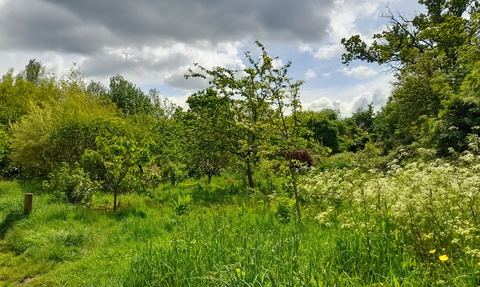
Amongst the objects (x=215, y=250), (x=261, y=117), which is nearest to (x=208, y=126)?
(x=261, y=117)

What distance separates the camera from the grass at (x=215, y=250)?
2570mm

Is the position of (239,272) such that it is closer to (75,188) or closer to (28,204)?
(28,204)

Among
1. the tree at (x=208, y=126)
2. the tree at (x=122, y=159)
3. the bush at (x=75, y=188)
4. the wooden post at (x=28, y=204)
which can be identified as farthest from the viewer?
the tree at (x=208, y=126)

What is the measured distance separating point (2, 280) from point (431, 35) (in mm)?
18658

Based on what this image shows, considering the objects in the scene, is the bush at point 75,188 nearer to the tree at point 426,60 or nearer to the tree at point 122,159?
the tree at point 122,159

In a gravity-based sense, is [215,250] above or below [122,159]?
below

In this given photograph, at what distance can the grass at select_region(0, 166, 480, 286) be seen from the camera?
2570 millimetres

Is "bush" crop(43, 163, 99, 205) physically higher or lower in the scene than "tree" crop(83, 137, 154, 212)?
lower

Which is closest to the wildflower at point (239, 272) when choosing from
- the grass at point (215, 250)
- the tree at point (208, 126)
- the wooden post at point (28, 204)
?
the grass at point (215, 250)

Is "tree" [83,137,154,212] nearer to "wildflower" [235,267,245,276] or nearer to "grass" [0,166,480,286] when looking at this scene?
"grass" [0,166,480,286]

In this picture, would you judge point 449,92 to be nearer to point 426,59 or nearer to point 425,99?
point 425,99

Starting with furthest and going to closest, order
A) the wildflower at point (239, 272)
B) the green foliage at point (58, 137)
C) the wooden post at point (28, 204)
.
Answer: the green foliage at point (58, 137) → the wooden post at point (28, 204) → the wildflower at point (239, 272)

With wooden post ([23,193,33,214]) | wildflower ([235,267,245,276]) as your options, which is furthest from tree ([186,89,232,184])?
wildflower ([235,267,245,276])

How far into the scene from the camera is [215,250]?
10.7 feet
